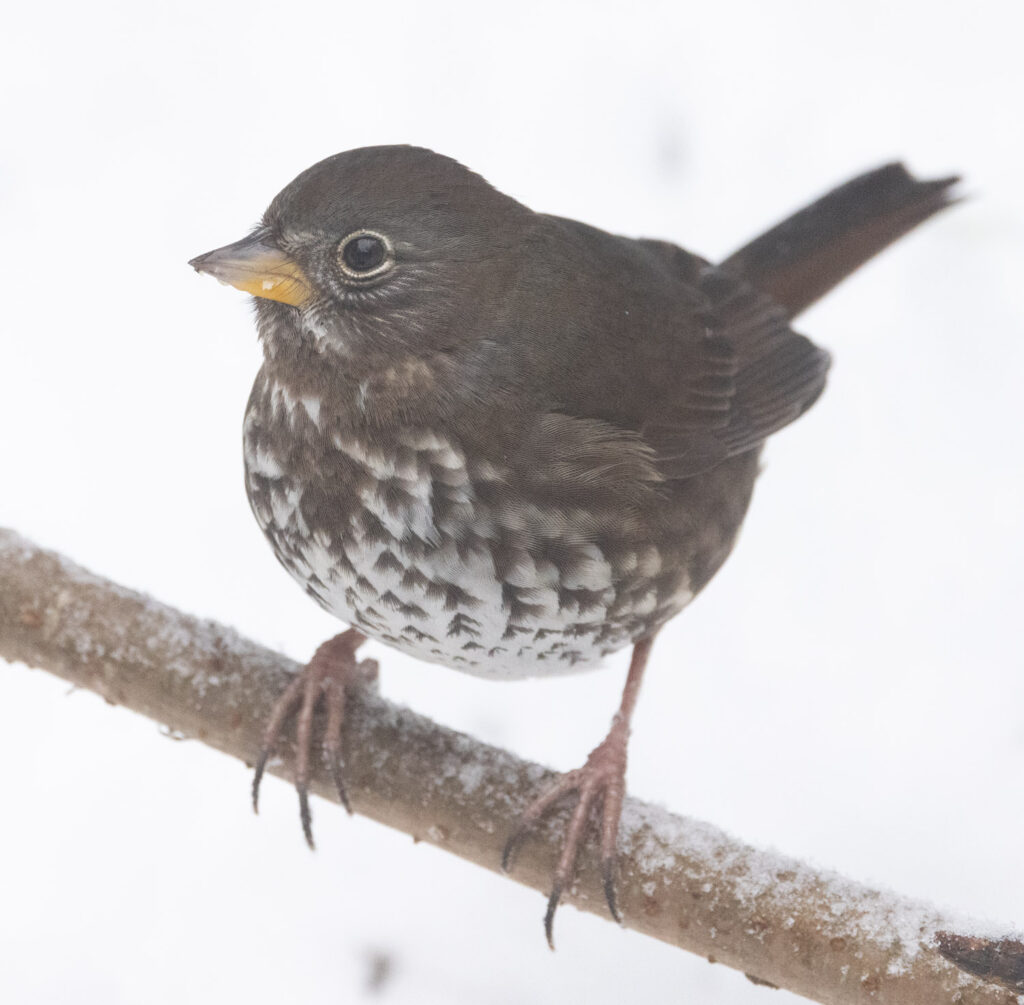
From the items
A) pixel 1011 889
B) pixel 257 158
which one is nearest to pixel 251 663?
pixel 1011 889

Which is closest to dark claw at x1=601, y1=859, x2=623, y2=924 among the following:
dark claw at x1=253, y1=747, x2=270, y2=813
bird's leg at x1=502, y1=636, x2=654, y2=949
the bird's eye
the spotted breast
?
bird's leg at x1=502, y1=636, x2=654, y2=949

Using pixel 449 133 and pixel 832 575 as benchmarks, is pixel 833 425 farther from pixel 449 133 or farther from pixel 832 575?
pixel 449 133

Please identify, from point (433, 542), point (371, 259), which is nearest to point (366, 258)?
point (371, 259)

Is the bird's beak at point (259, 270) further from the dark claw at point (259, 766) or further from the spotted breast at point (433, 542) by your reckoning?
the dark claw at point (259, 766)

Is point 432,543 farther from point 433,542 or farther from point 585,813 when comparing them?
point 585,813

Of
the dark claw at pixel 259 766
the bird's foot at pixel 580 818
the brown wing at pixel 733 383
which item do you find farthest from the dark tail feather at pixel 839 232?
the dark claw at pixel 259 766

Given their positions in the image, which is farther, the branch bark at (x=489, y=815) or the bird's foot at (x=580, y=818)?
the bird's foot at (x=580, y=818)
